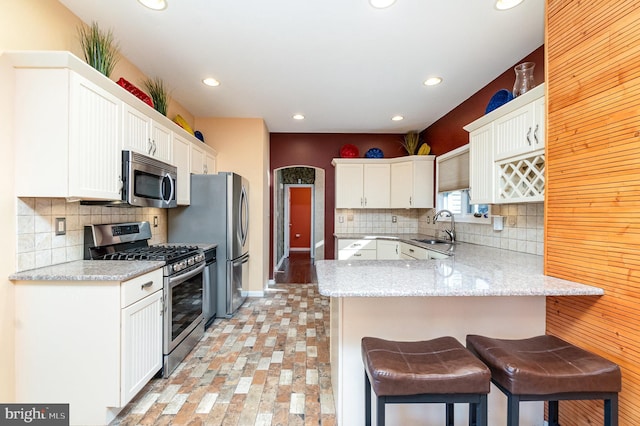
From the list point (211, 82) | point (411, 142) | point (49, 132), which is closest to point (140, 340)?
point (49, 132)

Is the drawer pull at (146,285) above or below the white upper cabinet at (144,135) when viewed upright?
below

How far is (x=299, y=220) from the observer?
986cm

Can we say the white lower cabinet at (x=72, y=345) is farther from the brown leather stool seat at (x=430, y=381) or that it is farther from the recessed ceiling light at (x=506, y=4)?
the recessed ceiling light at (x=506, y=4)

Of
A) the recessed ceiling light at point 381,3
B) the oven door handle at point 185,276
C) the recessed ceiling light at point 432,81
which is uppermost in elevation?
the recessed ceiling light at point 432,81

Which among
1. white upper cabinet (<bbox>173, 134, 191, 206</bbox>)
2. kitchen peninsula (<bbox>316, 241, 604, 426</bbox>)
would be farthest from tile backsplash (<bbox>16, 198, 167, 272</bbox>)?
kitchen peninsula (<bbox>316, 241, 604, 426</bbox>)

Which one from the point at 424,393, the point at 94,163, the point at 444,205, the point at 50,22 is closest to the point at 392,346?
the point at 424,393

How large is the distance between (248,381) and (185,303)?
85cm

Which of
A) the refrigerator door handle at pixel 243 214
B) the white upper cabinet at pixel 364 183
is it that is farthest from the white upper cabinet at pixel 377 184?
the refrigerator door handle at pixel 243 214

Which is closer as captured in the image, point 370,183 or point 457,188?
point 457,188

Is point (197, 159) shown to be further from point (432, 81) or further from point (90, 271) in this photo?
point (432, 81)

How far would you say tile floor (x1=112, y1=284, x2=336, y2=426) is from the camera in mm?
1764

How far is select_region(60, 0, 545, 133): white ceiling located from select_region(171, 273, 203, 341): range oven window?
6.36ft

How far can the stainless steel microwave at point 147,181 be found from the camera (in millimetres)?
2121

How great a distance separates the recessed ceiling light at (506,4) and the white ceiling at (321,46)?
4 centimetres
